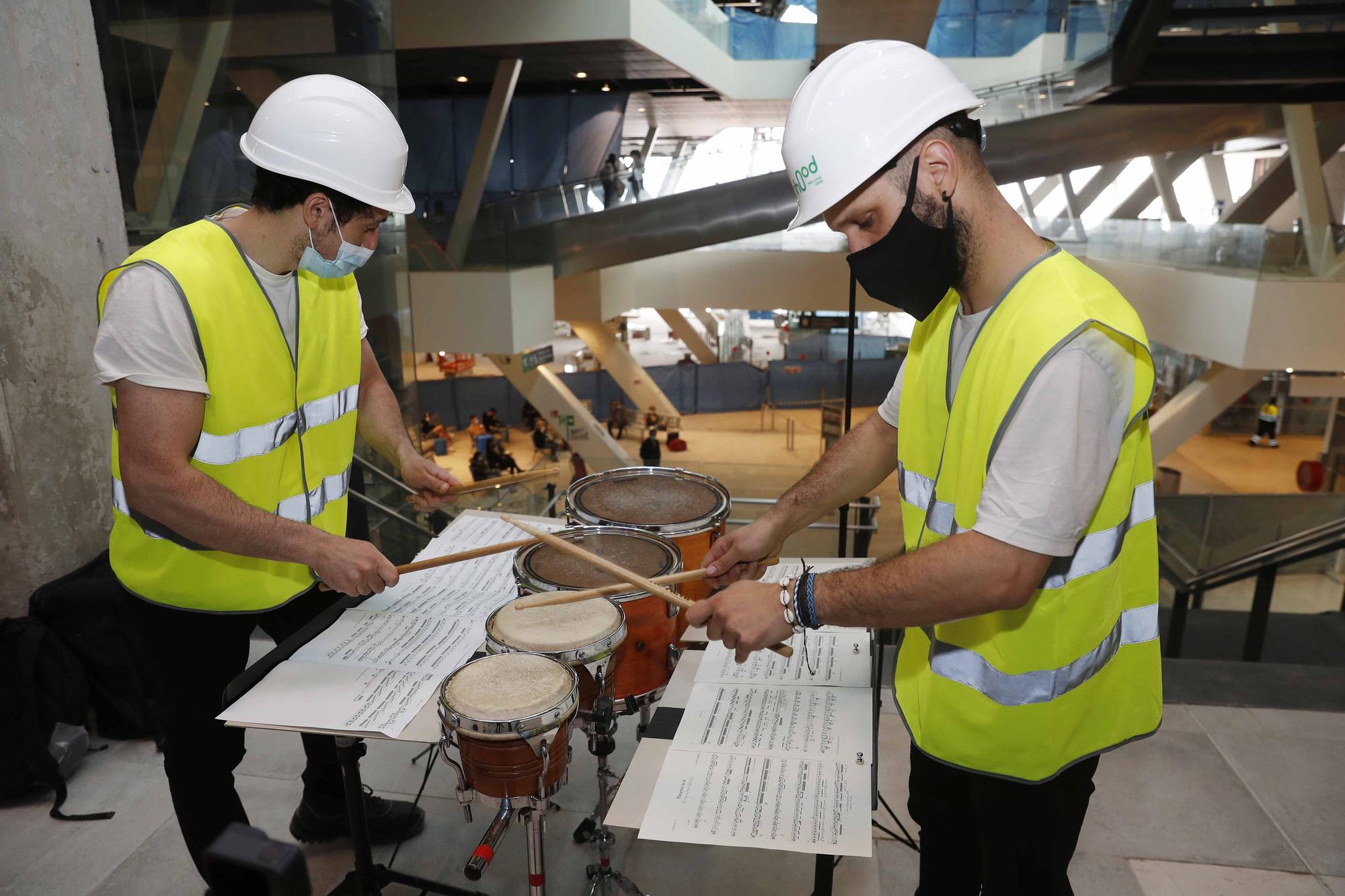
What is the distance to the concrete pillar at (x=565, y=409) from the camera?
47.4 feet

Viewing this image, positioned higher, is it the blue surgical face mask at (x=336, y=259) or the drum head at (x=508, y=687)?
the blue surgical face mask at (x=336, y=259)

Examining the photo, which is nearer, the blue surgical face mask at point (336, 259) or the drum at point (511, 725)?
the drum at point (511, 725)

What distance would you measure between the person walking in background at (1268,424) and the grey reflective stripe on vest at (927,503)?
20492 millimetres

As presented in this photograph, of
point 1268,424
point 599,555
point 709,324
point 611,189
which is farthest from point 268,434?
point 709,324

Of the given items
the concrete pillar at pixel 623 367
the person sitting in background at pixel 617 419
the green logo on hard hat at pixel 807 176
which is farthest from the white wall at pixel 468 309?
the green logo on hard hat at pixel 807 176

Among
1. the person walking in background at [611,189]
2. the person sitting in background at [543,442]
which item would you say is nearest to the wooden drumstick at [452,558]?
the person walking in background at [611,189]

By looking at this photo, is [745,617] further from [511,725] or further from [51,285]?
[51,285]

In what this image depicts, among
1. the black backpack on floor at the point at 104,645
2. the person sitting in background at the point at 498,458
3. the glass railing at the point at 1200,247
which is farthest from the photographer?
the person sitting in background at the point at 498,458

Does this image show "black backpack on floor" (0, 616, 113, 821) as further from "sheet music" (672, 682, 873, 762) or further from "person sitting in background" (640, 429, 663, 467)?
"person sitting in background" (640, 429, 663, 467)

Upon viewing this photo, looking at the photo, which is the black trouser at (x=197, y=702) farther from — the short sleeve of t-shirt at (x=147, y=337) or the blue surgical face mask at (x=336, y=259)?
the blue surgical face mask at (x=336, y=259)

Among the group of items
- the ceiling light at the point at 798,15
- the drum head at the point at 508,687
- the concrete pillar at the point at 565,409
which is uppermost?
the ceiling light at the point at 798,15

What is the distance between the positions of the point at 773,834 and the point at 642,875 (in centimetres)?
140

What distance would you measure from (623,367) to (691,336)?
3.97m

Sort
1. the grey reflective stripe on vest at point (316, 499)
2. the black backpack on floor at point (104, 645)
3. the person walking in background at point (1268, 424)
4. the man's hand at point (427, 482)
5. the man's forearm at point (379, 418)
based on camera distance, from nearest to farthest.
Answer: the grey reflective stripe on vest at point (316, 499) → the man's hand at point (427, 482) → the man's forearm at point (379, 418) → the black backpack on floor at point (104, 645) → the person walking in background at point (1268, 424)
